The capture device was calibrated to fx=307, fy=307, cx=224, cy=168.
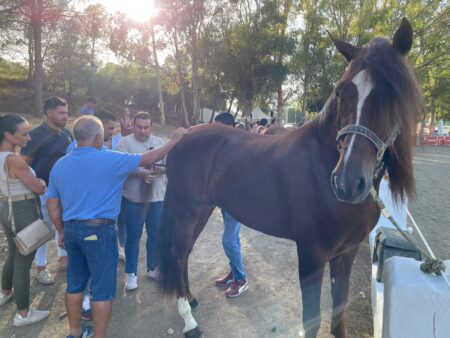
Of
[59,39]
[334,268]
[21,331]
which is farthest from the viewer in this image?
[59,39]

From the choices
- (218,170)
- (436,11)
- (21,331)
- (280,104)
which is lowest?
(21,331)

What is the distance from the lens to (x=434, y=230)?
Answer: 5277 millimetres

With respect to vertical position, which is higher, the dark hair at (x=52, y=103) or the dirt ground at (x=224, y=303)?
the dark hair at (x=52, y=103)

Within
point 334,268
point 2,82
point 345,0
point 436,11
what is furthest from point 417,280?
point 2,82

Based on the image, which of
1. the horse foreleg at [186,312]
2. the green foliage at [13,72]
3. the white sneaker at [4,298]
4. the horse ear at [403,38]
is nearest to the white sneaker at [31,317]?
the white sneaker at [4,298]

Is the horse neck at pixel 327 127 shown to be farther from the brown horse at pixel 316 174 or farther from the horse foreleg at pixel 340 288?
the horse foreleg at pixel 340 288

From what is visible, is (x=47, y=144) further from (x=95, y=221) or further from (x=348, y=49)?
(x=348, y=49)

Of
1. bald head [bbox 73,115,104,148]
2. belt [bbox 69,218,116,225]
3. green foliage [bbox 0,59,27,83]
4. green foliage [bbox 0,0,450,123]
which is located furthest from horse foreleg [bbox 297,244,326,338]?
green foliage [bbox 0,59,27,83]

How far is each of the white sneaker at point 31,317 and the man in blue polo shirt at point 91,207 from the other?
2.57 ft

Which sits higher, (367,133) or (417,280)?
(367,133)

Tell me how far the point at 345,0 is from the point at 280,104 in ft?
22.5

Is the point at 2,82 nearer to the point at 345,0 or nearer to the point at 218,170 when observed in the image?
the point at 345,0

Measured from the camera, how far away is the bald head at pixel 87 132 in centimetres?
231

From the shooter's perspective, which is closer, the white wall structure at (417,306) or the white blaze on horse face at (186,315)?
the white wall structure at (417,306)
